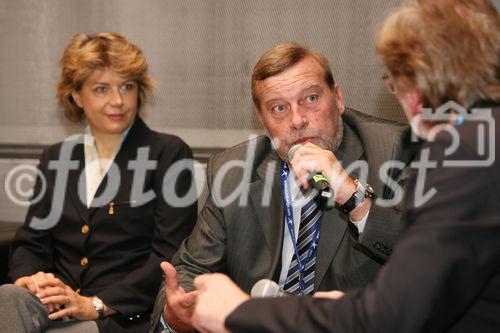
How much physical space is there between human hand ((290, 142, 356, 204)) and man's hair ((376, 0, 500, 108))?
1.92 ft

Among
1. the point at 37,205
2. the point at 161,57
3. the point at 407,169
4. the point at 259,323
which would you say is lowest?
the point at 37,205

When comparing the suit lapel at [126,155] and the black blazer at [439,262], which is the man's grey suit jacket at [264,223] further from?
the black blazer at [439,262]

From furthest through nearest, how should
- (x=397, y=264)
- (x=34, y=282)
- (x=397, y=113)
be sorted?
(x=397, y=113), (x=34, y=282), (x=397, y=264)

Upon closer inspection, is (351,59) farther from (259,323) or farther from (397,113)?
(259,323)

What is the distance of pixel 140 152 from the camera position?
2871 mm

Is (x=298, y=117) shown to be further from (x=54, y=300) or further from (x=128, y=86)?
(x=54, y=300)

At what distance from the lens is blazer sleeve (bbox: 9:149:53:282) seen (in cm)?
286

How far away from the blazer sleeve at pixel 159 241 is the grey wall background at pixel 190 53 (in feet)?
1.67

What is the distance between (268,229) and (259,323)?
0.98 metres

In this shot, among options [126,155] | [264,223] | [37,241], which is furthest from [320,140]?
[37,241]

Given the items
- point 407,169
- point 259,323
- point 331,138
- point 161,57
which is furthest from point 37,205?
point 259,323

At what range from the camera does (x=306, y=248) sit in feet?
7.39

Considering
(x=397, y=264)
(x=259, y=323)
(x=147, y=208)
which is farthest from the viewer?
(x=147, y=208)

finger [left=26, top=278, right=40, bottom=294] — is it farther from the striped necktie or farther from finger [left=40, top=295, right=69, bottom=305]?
the striped necktie
